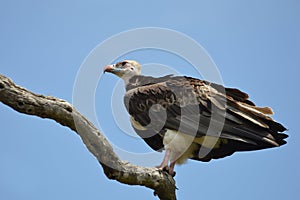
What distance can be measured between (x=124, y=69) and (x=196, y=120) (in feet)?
8.54

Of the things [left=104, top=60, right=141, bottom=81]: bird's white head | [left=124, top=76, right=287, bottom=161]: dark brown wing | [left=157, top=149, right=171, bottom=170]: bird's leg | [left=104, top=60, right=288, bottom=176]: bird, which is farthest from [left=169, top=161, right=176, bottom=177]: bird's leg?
[left=104, top=60, right=141, bottom=81]: bird's white head

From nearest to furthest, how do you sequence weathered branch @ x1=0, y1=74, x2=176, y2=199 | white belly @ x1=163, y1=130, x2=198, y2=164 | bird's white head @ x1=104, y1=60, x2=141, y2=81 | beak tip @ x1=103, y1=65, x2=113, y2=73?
weathered branch @ x1=0, y1=74, x2=176, y2=199 → white belly @ x1=163, y1=130, x2=198, y2=164 → beak tip @ x1=103, y1=65, x2=113, y2=73 → bird's white head @ x1=104, y1=60, x2=141, y2=81

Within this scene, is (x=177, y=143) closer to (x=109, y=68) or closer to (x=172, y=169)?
(x=172, y=169)

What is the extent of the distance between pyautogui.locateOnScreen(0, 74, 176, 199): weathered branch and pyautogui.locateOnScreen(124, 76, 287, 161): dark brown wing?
119cm

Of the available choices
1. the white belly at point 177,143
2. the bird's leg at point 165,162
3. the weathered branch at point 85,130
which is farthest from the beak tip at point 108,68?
the weathered branch at point 85,130

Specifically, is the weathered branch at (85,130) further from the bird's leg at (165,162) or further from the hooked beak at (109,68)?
the hooked beak at (109,68)

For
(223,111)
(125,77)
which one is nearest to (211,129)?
(223,111)

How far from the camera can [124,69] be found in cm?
1064

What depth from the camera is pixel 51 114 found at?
6.26 meters

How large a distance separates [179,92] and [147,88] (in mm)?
610

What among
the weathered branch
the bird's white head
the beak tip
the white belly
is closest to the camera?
the weathered branch

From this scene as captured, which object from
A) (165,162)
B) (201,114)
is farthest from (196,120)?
(165,162)

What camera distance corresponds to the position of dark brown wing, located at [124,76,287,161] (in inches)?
329

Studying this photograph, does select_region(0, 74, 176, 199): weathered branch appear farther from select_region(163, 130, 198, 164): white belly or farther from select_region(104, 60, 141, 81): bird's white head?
select_region(104, 60, 141, 81): bird's white head
